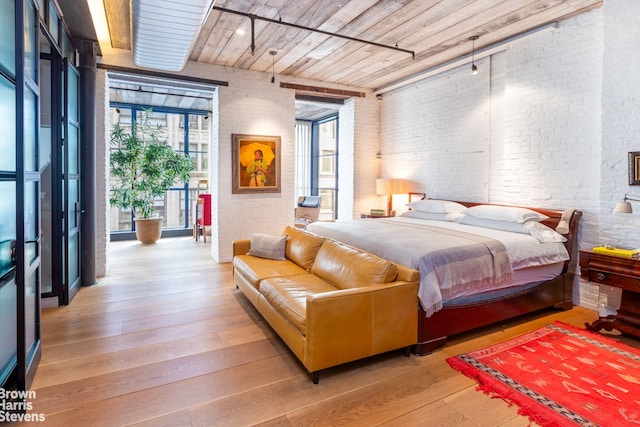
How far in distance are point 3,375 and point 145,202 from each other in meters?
5.69

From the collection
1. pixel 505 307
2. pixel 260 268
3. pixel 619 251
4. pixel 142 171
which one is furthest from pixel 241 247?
pixel 142 171

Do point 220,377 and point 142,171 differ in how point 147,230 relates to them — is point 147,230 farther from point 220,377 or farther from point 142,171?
point 220,377

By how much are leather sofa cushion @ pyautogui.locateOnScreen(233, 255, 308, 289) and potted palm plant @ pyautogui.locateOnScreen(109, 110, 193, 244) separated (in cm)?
425

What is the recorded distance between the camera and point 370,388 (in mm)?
2285

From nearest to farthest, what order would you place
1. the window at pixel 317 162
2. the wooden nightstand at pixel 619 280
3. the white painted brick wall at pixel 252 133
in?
the wooden nightstand at pixel 619 280 < the white painted brick wall at pixel 252 133 < the window at pixel 317 162

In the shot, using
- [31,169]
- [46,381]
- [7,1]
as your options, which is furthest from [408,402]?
[7,1]

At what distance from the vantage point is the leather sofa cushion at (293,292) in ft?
7.99

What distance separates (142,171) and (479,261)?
6655 mm

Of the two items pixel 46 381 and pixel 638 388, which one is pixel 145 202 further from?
pixel 638 388

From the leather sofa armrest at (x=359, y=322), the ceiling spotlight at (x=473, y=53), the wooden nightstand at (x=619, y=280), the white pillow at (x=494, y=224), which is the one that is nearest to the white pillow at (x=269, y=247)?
the leather sofa armrest at (x=359, y=322)

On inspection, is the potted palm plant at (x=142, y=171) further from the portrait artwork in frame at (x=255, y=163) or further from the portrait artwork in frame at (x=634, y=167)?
the portrait artwork in frame at (x=634, y=167)

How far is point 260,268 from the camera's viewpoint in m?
3.54

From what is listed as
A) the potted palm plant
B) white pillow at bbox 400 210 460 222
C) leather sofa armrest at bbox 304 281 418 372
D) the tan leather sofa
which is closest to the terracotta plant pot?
the potted palm plant

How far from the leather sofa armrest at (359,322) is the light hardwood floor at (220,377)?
173 mm
